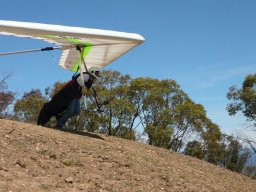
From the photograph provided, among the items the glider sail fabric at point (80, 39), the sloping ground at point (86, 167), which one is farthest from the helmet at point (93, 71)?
the sloping ground at point (86, 167)

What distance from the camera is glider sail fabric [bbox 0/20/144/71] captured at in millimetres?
8977

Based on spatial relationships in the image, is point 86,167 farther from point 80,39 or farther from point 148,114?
point 148,114

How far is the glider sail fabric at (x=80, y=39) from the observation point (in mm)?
8977

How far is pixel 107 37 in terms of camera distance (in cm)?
970

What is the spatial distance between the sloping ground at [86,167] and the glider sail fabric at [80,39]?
1920 mm

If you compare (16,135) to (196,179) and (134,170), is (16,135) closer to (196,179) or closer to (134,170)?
(134,170)

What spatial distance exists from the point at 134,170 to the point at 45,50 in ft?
13.0

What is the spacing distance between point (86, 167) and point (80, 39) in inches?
150

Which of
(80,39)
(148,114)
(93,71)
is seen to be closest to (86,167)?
(93,71)

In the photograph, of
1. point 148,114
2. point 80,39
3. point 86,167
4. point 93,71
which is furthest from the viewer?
point 148,114

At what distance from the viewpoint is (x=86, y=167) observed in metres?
7.29

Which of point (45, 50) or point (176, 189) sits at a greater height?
point (45, 50)

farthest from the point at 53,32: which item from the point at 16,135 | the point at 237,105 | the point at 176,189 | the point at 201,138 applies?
the point at 201,138

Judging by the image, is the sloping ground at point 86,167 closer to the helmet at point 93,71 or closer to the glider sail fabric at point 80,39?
the helmet at point 93,71
